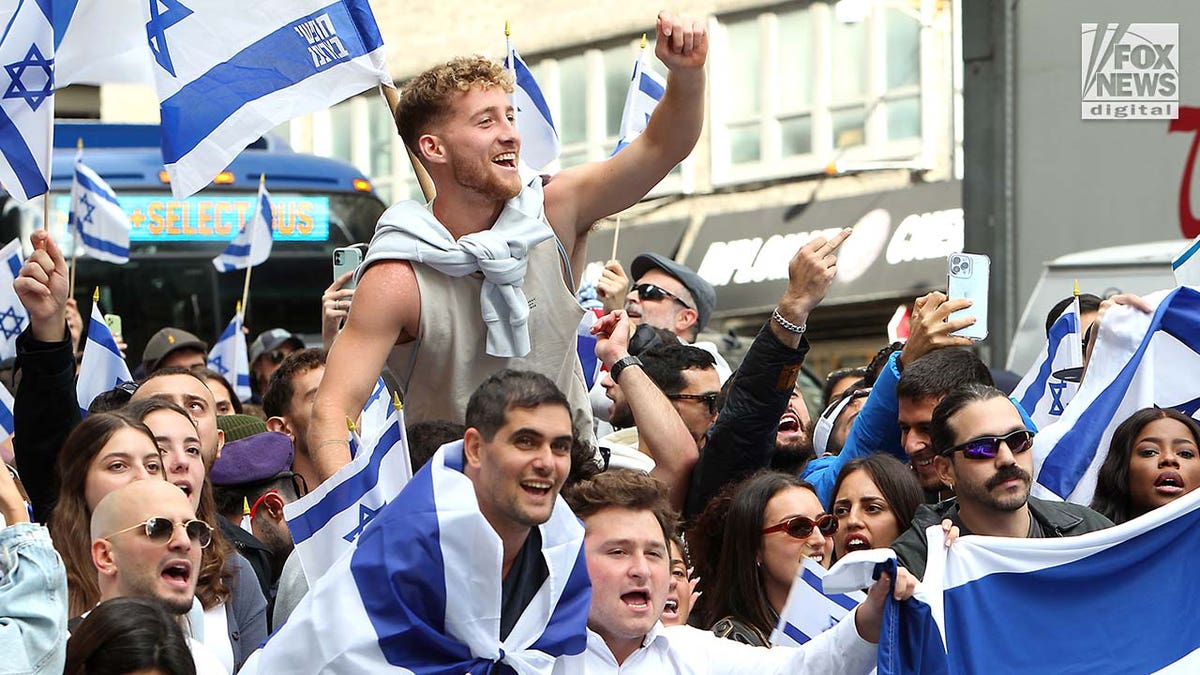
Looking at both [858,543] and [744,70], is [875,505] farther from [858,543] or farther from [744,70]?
[744,70]

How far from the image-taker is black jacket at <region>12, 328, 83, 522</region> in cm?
695

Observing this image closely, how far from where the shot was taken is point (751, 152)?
28.1m

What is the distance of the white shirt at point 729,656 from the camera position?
5.71 m

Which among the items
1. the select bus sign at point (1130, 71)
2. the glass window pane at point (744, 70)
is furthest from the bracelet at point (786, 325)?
the glass window pane at point (744, 70)

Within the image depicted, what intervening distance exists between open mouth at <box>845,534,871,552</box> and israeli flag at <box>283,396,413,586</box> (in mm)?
1492

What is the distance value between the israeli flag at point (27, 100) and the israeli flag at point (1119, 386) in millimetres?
3615

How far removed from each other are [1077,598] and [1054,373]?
2.34 metres

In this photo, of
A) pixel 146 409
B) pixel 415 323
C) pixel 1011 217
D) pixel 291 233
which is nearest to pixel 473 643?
pixel 415 323

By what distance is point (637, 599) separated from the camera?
5.85 meters

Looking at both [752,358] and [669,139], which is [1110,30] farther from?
[669,139]

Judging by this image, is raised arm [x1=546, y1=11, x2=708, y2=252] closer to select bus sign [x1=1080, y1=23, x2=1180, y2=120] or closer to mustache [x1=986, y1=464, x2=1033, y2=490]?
mustache [x1=986, y1=464, x2=1033, y2=490]

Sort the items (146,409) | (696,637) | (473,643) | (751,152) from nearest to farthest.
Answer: (473,643) → (696,637) → (146,409) → (751,152)

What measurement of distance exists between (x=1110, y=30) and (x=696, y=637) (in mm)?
5266

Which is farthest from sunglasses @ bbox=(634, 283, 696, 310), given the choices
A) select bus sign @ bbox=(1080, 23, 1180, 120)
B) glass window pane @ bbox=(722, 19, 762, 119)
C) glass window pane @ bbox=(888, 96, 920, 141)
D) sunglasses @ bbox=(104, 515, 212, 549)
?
glass window pane @ bbox=(722, 19, 762, 119)
